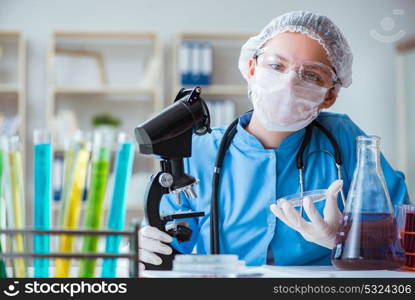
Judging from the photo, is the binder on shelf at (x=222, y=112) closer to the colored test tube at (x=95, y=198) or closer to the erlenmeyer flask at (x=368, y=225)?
the erlenmeyer flask at (x=368, y=225)

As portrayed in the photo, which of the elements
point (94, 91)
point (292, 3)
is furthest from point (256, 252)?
point (292, 3)

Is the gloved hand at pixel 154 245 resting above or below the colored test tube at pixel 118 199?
below

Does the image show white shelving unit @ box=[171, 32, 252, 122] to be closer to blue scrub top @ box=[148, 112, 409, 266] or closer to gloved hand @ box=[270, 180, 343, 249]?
blue scrub top @ box=[148, 112, 409, 266]

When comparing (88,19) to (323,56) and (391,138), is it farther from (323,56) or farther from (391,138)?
(323,56)

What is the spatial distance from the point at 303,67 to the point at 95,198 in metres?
0.76

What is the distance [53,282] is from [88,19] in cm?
354

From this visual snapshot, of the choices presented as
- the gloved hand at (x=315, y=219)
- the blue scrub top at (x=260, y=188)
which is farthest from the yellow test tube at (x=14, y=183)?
the blue scrub top at (x=260, y=188)

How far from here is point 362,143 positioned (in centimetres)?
92

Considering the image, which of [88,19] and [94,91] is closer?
[94,91]

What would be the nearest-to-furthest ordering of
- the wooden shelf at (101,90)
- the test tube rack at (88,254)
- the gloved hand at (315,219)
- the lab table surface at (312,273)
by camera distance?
the test tube rack at (88,254), the lab table surface at (312,273), the gloved hand at (315,219), the wooden shelf at (101,90)

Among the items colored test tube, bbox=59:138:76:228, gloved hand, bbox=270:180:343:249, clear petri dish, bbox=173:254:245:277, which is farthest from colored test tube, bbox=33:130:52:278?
gloved hand, bbox=270:180:343:249

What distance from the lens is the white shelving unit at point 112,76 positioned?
3.84 metres

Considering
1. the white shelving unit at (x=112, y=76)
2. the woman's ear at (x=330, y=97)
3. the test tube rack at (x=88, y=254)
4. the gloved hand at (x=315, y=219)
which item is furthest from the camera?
the white shelving unit at (x=112, y=76)

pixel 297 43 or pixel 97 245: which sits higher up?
pixel 297 43
